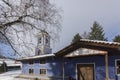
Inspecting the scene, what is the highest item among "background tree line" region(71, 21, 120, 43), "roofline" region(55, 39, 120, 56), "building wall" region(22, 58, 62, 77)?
"background tree line" region(71, 21, 120, 43)

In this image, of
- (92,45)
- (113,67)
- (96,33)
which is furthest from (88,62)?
(96,33)

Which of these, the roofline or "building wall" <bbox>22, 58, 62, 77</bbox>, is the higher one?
the roofline

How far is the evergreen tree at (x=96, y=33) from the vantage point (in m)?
75.4

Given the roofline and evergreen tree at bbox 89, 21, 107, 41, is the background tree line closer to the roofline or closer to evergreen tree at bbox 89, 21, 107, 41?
evergreen tree at bbox 89, 21, 107, 41

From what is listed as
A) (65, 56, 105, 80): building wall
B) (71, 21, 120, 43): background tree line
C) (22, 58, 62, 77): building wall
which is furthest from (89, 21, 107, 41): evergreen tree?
(65, 56, 105, 80): building wall

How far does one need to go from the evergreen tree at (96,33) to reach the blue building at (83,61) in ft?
145

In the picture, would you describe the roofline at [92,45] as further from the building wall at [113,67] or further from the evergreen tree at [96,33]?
the evergreen tree at [96,33]

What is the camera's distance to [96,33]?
7694 cm

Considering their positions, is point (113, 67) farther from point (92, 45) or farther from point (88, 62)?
point (88, 62)

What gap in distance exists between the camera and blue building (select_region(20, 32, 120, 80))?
65.9 feet

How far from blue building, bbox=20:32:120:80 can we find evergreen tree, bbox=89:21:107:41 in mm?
44253

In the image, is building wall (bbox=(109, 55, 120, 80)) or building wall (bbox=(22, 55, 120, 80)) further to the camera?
building wall (bbox=(22, 55, 120, 80))

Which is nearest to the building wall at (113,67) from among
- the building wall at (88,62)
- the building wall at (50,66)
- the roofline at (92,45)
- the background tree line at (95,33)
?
the building wall at (88,62)

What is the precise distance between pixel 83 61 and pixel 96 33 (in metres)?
53.0
